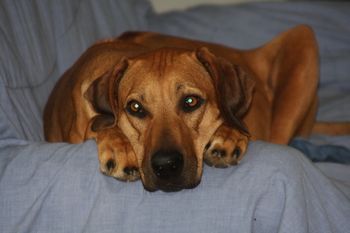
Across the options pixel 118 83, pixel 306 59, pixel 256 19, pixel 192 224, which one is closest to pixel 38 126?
pixel 118 83

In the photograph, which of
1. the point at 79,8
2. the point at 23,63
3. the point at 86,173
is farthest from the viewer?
the point at 79,8

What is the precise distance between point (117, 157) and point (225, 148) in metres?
0.49

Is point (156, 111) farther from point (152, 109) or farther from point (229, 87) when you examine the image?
point (229, 87)

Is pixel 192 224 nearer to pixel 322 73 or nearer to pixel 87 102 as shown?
pixel 87 102

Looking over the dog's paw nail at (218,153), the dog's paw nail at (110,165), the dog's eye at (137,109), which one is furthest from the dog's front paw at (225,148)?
the dog's paw nail at (110,165)

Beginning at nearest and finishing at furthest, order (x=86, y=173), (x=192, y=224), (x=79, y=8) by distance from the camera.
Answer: (x=192, y=224)
(x=86, y=173)
(x=79, y=8)

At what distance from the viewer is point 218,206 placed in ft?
7.36

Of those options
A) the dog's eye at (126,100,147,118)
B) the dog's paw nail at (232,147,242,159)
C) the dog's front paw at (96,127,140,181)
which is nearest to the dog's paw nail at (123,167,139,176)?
the dog's front paw at (96,127,140,181)

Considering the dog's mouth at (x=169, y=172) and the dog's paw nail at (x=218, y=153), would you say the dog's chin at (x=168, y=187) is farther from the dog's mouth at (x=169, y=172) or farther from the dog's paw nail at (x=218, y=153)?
the dog's paw nail at (x=218, y=153)

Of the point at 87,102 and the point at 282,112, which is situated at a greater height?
the point at 87,102

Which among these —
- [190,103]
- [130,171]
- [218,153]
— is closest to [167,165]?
[130,171]

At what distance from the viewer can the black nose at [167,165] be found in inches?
94.7

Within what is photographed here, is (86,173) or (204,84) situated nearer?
(86,173)

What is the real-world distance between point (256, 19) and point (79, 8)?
5.20ft
